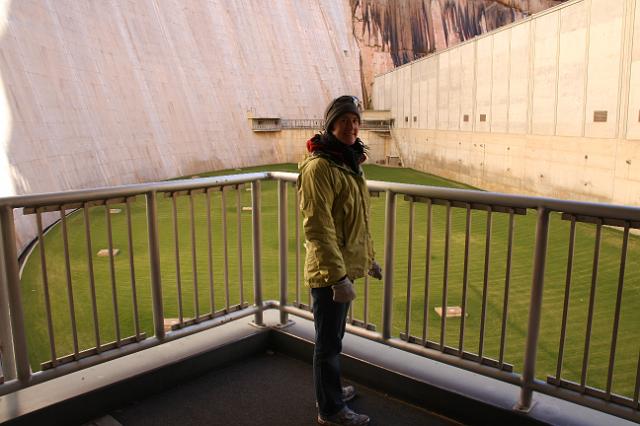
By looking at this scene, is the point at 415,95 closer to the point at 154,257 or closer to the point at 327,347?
the point at 154,257

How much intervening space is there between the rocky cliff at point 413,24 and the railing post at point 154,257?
1130 inches

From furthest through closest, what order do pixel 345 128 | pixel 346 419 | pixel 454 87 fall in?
pixel 454 87
pixel 346 419
pixel 345 128

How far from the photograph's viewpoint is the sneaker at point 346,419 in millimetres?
2490

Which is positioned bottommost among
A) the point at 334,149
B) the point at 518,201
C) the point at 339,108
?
the point at 518,201

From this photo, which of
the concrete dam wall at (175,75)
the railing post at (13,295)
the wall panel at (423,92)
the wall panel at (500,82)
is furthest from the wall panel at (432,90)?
the railing post at (13,295)

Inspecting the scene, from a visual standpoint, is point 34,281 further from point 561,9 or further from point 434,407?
point 561,9

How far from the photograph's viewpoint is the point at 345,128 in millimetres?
2340

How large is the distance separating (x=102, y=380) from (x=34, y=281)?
4.22 meters

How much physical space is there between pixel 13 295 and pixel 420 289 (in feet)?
16.8

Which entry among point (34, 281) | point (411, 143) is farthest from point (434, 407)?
point (411, 143)

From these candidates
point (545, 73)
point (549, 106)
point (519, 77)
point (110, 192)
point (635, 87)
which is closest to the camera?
point (110, 192)

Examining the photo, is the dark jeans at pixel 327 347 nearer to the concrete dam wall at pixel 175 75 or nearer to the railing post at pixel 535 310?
the railing post at pixel 535 310

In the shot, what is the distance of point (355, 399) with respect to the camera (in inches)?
110

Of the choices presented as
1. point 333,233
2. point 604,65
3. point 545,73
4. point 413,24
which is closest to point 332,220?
point 333,233
